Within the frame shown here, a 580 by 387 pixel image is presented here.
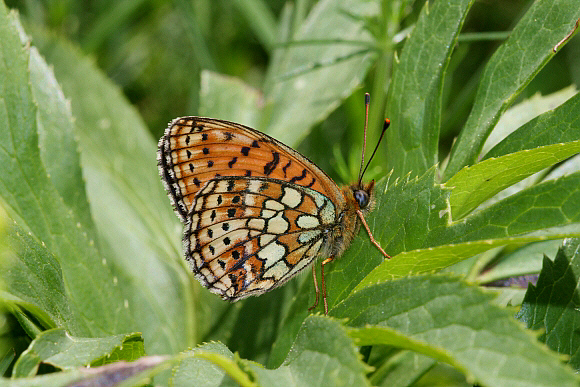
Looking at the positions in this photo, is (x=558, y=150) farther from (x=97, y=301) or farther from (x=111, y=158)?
(x=111, y=158)

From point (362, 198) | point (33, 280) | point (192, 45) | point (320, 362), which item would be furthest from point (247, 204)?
point (192, 45)

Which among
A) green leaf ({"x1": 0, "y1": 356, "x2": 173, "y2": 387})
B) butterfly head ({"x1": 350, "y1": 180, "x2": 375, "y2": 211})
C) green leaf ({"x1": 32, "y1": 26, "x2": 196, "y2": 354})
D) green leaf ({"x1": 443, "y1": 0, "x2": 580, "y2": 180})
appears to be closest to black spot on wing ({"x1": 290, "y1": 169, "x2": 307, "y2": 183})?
butterfly head ({"x1": 350, "y1": 180, "x2": 375, "y2": 211})

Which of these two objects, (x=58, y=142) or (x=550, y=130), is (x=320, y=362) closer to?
(x=550, y=130)

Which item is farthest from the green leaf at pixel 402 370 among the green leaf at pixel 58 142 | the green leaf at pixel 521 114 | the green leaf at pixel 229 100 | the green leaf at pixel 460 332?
the green leaf at pixel 229 100

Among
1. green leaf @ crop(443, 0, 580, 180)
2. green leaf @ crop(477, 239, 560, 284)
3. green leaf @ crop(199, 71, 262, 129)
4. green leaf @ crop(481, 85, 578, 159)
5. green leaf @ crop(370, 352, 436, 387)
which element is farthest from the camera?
green leaf @ crop(199, 71, 262, 129)

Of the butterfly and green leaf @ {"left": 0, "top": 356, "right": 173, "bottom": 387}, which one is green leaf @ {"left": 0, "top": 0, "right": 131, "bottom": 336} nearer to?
the butterfly

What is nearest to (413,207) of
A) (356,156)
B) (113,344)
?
(113,344)

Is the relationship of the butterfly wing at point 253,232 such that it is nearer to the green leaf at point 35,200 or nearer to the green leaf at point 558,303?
the green leaf at point 35,200
